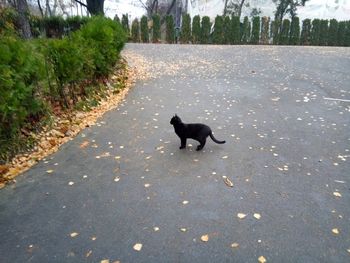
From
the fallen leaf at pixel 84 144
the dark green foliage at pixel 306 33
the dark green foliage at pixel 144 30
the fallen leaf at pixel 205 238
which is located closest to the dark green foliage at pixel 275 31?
the dark green foliage at pixel 306 33

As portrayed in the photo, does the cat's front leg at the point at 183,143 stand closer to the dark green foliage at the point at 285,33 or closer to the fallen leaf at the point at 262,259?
the fallen leaf at the point at 262,259

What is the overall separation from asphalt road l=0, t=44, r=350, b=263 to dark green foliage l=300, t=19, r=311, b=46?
16.0 metres

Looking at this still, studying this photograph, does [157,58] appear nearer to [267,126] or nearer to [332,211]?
[267,126]

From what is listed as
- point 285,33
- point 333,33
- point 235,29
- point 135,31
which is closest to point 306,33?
point 285,33

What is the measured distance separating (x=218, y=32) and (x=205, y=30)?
95 cm

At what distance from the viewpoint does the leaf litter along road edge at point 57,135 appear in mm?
4871

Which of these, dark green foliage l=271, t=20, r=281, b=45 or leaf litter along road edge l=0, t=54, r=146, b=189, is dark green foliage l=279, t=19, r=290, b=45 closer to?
dark green foliage l=271, t=20, r=281, b=45

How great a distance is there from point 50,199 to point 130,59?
11103 mm

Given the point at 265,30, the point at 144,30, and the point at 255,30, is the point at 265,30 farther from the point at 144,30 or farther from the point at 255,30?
the point at 144,30

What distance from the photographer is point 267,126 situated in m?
6.72

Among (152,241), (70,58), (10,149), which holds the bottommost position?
(152,241)

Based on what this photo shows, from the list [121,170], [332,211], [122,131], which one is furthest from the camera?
[122,131]

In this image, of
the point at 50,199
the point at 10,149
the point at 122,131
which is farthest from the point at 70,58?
the point at 50,199

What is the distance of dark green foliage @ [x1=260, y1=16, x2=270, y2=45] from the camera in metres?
22.1
